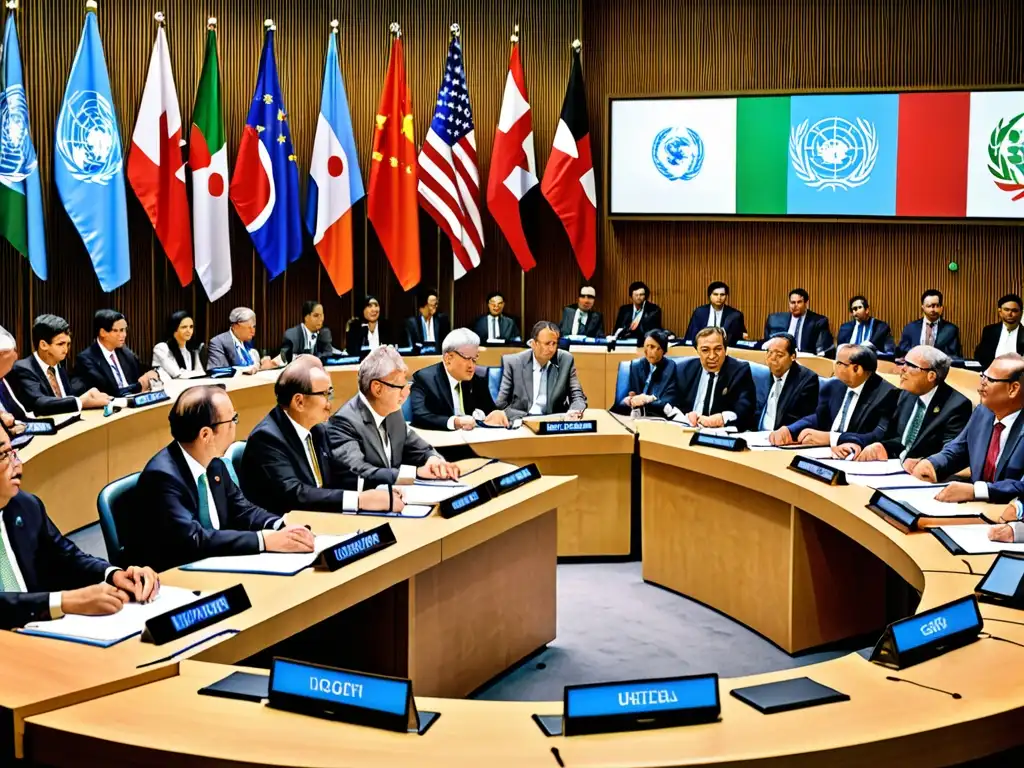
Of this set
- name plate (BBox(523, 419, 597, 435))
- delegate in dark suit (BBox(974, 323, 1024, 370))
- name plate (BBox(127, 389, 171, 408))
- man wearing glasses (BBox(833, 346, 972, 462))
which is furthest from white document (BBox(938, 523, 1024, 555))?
delegate in dark suit (BBox(974, 323, 1024, 370))

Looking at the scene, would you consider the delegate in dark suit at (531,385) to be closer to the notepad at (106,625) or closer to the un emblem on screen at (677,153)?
the notepad at (106,625)

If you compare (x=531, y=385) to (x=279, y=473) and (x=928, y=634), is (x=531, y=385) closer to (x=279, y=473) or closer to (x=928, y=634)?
(x=279, y=473)

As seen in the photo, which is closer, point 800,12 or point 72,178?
point 72,178

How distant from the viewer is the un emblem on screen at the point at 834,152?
32.5 ft

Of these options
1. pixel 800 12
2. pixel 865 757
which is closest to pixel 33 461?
pixel 865 757

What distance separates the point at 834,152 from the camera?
32.9 feet

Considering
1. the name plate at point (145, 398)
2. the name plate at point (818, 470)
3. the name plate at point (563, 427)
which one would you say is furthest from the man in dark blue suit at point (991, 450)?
the name plate at point (145, 398)

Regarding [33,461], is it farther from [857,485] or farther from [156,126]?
[156,126]

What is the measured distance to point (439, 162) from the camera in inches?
395

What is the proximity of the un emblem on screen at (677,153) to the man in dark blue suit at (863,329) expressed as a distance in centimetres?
186

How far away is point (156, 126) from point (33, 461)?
13.8 feet

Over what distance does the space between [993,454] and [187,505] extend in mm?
2934

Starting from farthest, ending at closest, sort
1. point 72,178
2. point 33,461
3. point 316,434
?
point 72,178 < point 33,461 < point 316,434

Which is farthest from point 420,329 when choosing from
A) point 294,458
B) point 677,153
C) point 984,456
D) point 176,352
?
point 984,456
